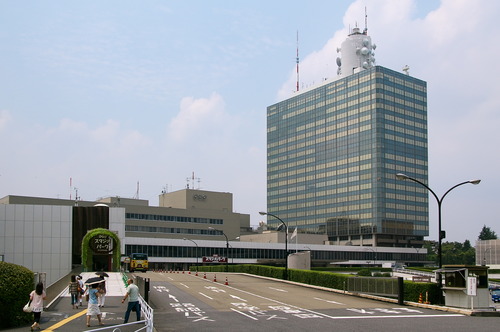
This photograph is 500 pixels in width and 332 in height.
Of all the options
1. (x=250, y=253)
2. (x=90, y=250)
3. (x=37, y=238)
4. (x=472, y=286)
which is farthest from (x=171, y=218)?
(x=472, y=286)

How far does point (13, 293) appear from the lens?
21672 mm

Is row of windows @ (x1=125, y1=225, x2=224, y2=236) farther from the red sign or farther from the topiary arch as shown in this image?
the topiary arch

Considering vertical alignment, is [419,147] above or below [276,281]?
above

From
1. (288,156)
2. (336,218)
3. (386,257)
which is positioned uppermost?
(288,156)

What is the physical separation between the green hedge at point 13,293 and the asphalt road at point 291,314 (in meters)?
5.18

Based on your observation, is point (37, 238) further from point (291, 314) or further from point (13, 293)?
point (13, 293)

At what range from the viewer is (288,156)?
198 meters

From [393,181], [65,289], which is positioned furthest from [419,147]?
[65,289]

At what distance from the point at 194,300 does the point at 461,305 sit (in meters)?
15.5

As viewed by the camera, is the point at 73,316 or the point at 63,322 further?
the point at 73,316

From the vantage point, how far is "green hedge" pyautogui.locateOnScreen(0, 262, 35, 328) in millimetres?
21406

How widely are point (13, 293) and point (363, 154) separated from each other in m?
153

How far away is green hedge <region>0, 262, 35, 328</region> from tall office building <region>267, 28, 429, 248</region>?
5547 inches

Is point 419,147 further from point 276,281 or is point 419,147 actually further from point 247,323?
point 247,323
